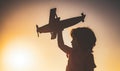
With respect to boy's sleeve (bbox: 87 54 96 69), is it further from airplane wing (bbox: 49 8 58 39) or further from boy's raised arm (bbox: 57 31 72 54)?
airplane wing (bbox: 49 8 58 39)

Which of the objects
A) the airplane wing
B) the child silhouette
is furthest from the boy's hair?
the airplane wing

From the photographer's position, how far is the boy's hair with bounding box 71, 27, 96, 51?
1.70 meters

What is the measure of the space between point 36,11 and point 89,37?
0.45 meters

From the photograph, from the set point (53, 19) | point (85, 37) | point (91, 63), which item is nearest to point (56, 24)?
point (53, 19)

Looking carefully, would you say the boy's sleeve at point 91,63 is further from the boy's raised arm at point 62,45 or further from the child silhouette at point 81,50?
the boy's raised arm at point 62,45

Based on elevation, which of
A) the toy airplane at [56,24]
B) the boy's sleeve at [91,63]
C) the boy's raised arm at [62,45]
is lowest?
the boy's sleeve at [91,63]

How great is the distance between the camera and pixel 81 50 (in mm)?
1693

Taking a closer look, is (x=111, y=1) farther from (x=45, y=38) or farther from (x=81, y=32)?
(x=45, y=38)

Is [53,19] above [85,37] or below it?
above

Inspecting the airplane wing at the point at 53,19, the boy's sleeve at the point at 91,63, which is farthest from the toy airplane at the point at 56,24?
the boy's sleeve at the point at 91,63

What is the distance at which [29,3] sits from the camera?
194cm

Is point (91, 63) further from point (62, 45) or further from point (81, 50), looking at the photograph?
point (62, 45)

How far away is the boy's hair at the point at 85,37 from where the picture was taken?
5.59ft

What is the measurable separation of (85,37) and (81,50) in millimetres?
88
